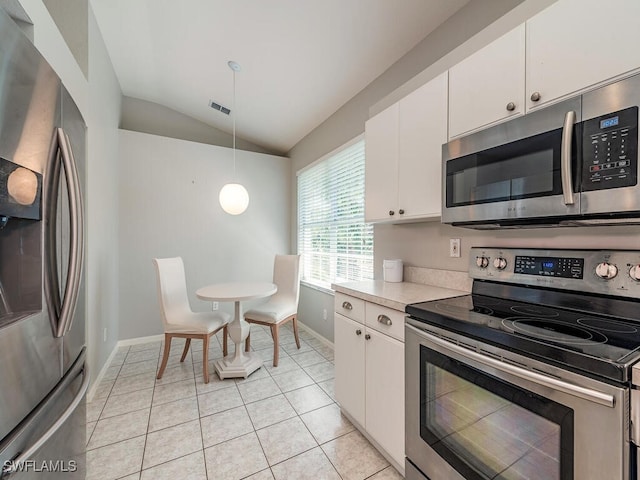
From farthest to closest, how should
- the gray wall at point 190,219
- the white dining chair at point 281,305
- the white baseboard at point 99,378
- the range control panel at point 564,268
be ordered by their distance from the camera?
the gray wall at point 190,219, the white dining chair at point 281,305, the white baseboard at point 99,378, the range control panel at point 564,268

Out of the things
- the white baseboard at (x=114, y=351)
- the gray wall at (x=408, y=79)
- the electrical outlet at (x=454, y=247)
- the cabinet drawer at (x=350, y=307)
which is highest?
the gray wall at (x=408, y=79)

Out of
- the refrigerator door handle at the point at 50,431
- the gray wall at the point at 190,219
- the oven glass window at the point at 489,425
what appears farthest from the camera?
the gray wall at the point at 190,219

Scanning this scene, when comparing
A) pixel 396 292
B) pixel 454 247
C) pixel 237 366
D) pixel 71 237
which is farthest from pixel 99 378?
pixel 454 247

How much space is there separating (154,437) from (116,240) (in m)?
2.32

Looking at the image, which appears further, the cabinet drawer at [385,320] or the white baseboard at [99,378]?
the white baseboard at [99,378]

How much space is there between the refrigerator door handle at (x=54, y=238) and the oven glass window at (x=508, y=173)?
5.35ft

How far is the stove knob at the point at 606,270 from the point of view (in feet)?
3.51

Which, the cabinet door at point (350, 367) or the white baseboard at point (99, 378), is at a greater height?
the cabinet door at point (350, 367)

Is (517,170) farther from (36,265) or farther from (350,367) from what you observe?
(36,265)

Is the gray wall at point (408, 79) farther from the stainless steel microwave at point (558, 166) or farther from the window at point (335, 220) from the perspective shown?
the stainless steel microwave at point (558, 166)

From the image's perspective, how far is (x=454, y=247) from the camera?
5.73 feet

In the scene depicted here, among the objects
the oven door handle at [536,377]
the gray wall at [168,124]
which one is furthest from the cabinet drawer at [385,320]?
the gray wall at [168,124]

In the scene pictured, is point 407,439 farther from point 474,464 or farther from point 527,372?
point 527,372

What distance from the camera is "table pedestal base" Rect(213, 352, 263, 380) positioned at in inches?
97.3
